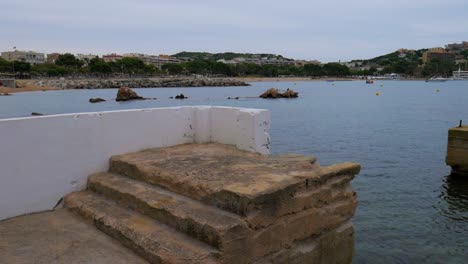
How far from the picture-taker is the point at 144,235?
445cm

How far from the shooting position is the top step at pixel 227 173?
4551 millimetres

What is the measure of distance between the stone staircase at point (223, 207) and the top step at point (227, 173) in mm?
13

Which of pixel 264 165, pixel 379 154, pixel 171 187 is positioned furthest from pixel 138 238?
pixel 379 154

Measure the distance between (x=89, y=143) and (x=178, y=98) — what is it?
67260mm

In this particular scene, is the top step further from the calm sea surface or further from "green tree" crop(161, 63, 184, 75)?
"green tree" crop(161, 63, 184, 75)

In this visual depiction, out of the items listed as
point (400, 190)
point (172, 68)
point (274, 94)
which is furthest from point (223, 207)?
point (172, 68)

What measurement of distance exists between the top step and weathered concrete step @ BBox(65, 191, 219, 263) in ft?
1.83

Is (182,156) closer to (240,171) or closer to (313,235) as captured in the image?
(240,171)

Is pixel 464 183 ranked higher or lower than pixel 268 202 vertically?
lower

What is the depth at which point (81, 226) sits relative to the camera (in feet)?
17.0

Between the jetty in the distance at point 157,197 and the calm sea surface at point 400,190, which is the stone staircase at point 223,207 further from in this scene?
the calm sea surface at point 400,190

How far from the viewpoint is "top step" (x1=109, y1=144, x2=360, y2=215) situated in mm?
4551

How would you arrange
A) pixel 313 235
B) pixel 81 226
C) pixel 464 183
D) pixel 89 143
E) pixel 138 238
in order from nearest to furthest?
pixel 138 238
pixel 81 226
pixel 313 235
pixel 89 143
pixel 464 183

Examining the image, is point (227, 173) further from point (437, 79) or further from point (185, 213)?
point (437, 79)
